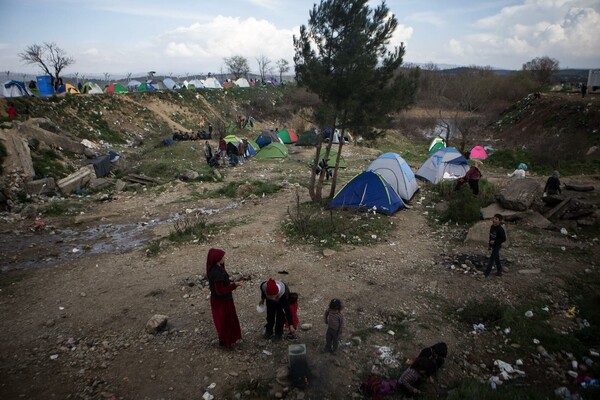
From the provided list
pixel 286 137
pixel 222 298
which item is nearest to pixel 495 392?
pixel 222 298

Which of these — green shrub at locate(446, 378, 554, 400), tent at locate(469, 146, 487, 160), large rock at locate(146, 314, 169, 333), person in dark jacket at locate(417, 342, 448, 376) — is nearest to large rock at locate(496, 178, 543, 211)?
green shrub at locate(446, 378, 554, 400)

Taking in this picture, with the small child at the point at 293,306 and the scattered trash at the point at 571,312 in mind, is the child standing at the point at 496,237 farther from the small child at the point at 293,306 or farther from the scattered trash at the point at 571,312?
the small child at the point at 293,306

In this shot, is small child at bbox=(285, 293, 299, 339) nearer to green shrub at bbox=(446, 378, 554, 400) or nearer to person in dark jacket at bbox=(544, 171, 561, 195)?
green shrub at bbox=(446, 378, 554, 400)

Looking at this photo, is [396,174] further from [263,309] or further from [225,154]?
[225,154]

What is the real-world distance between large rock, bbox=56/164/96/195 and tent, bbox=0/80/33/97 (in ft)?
34.2

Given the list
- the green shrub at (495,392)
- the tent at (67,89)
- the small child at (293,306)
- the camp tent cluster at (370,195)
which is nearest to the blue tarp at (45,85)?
the tent at (67,89)

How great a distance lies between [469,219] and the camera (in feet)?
29.7

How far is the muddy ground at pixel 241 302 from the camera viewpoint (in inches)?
159

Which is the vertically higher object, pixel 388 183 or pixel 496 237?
pixel 388 183

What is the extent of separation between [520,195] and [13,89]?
981 inches

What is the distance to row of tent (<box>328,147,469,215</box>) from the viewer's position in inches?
388

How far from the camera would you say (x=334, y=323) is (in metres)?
4.24

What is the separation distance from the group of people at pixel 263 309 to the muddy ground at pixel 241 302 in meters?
0.19

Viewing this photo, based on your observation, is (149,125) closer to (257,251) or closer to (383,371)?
(257,251)
